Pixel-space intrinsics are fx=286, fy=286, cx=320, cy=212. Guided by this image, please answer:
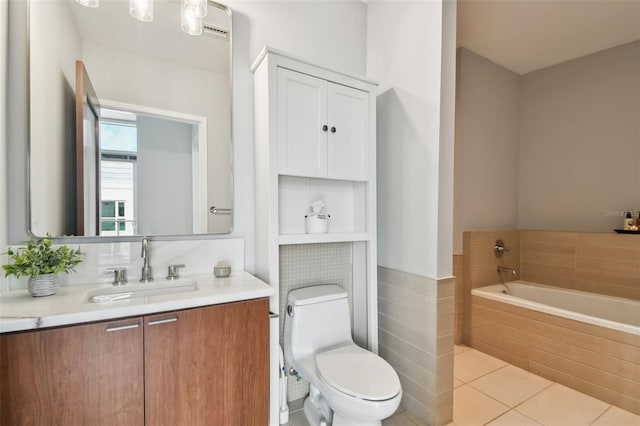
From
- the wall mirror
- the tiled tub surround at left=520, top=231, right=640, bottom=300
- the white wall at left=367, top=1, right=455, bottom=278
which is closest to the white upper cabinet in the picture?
the white wall at left=367, top=1, right=455, bottom=278

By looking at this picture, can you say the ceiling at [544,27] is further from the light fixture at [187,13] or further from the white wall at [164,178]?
the white wall at [164,178]

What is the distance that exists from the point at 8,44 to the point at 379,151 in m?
2.00

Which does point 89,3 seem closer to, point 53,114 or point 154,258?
point 53,114

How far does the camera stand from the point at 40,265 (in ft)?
3.62

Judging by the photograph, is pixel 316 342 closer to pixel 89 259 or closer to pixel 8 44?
pixel 89 259

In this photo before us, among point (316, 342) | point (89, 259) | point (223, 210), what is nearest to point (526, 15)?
point (223, 210)

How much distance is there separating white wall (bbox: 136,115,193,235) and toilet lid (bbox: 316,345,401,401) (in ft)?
3.45

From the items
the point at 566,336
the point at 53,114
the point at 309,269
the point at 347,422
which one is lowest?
A: the point at 347,422

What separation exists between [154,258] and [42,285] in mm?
444

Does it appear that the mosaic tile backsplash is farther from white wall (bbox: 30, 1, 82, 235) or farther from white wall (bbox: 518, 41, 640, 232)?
white wall (bbox: 518, 41, 640, 232)

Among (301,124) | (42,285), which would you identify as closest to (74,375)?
(42,285)

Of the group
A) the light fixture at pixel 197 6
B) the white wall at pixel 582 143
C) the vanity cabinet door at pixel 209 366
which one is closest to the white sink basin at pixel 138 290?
the vanity cabinet door at pixel 209 366

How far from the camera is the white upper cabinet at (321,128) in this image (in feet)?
5.27

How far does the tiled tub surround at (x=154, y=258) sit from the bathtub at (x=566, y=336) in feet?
7.37
